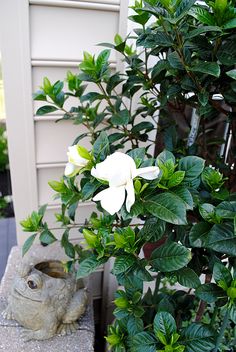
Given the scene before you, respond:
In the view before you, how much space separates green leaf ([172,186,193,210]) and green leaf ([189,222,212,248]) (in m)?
0.12

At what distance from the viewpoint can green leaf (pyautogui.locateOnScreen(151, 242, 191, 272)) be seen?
681 millimetres

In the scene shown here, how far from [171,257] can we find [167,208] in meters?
0.16

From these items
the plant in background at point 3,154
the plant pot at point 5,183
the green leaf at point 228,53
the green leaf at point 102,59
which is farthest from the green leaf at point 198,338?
the plant in background at point 3,154

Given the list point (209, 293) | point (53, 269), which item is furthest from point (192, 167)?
point (53, 269)

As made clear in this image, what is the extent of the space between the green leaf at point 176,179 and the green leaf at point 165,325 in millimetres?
352

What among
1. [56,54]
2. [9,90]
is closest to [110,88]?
[56,54]

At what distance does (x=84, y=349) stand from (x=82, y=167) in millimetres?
697

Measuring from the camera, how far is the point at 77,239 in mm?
1512

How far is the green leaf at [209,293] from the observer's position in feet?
2.41

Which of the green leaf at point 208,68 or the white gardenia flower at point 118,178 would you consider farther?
the green leaf at point 208,68

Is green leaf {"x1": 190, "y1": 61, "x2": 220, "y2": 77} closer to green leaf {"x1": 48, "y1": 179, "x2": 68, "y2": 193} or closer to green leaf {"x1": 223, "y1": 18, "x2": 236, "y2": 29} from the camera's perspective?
green leaf {"x1": 223, "y1": 18, "x2": 236, "y2": 29}

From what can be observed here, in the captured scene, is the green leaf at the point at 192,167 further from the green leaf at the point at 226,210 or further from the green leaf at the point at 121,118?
the green leaf at the point at 121,118

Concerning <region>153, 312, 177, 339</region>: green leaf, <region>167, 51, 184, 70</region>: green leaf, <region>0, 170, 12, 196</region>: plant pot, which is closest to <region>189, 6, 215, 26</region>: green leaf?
<region>167, 51, 184, 70</region>: green leaf

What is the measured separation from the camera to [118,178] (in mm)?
574
